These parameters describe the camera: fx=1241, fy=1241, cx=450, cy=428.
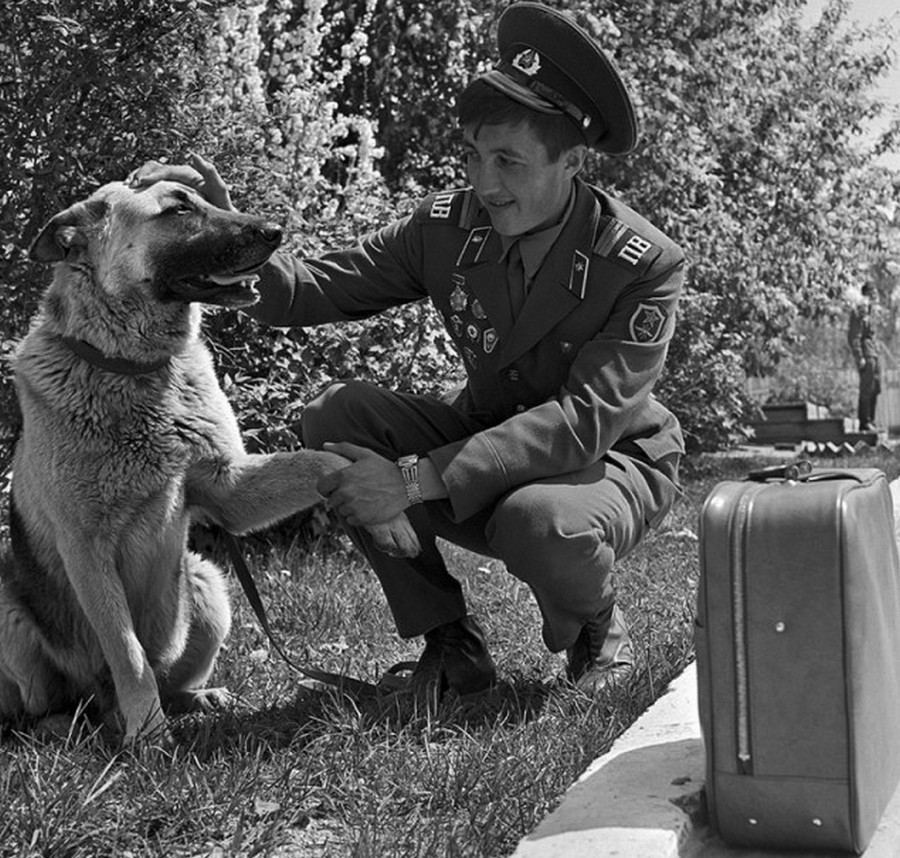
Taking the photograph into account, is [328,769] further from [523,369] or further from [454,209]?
[454,209]

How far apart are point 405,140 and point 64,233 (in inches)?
231

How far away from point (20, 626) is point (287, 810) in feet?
4.20

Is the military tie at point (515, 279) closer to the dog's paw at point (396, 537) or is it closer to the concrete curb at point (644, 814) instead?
the dog's paw at point (396, 537)

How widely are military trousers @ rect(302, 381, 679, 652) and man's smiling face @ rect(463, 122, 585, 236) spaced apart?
2.04 feet

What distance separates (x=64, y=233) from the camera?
333 cm

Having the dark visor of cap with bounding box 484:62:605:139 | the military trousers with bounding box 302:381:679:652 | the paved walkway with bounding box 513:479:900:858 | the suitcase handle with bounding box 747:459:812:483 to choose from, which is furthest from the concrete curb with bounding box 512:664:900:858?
the dark visor of cap with bounding box 484:62:605:139

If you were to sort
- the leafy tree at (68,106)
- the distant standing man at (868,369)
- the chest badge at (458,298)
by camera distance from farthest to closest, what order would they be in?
→ the distant standing man at (868,369) → the leafy tree at (68,106) → the chest badge at (458,298)

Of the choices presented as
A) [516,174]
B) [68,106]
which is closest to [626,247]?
[516,174]

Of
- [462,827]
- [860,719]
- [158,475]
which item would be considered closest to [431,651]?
[158,475]

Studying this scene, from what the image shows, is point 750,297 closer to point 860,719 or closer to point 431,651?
point 431,651

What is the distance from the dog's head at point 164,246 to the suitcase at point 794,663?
1572 millimetres

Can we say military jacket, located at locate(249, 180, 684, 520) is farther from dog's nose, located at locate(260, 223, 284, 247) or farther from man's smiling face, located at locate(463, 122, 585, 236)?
dog's nose, located at locate(260, 223, 284, 247)

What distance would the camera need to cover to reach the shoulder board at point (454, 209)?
372cm

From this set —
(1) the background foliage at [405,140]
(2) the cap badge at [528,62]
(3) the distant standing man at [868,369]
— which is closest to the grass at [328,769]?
(2) the cap badge at [528,62]
